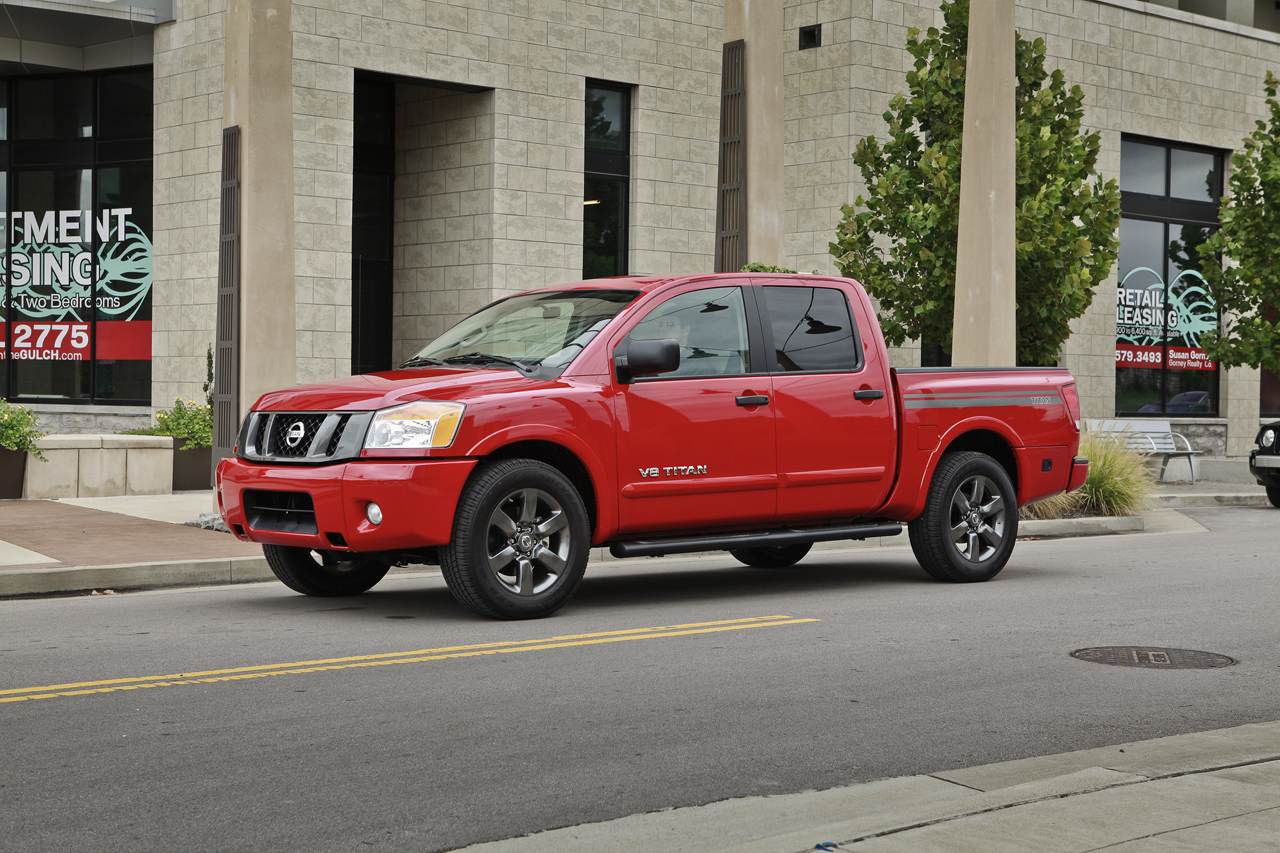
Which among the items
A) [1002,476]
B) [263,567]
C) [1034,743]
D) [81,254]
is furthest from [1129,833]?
[81,254]

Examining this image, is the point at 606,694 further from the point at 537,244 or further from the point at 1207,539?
the point at 537,244

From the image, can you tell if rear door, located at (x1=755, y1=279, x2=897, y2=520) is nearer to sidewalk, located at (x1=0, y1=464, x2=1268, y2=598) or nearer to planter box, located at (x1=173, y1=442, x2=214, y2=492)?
sidewalk, located at (x1=0, y1=464, x2=1268, y2=598)

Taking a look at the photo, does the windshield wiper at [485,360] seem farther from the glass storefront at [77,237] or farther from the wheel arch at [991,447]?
the glass storefront at [77,237]

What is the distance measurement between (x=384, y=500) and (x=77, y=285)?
15775 mm

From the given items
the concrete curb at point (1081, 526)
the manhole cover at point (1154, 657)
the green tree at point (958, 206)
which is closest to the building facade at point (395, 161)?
the green tree at point (958, 206)

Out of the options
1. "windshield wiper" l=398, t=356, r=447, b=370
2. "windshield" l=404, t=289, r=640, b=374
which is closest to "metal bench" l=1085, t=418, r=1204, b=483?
"windshield" l=404, t=289, r=640, b=374

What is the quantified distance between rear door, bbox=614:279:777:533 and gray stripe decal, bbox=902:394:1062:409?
A: 142cm

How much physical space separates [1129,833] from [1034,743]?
1523 mm

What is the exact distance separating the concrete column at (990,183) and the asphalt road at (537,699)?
6575 mm

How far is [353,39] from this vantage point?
20.1 metres

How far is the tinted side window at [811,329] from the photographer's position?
9.70m

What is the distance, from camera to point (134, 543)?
39.2ft

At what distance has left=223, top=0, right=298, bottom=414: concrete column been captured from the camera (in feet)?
44.2

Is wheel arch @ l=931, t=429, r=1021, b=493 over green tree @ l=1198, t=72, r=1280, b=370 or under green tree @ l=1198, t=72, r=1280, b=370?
under
